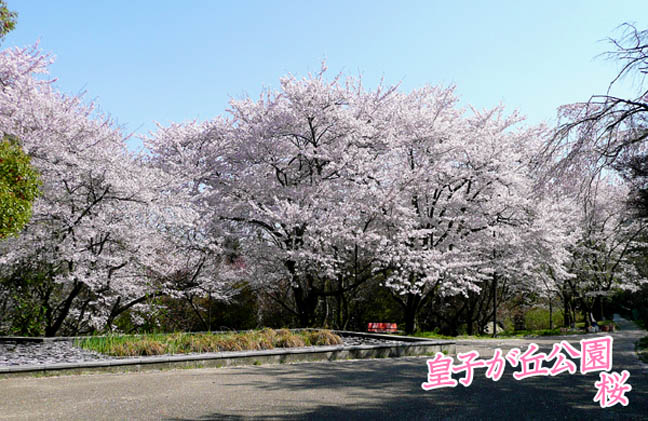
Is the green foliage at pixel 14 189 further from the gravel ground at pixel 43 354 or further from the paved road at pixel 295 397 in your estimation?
the paved road at pixel 295 397

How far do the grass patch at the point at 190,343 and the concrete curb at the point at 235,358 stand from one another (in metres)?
0.82

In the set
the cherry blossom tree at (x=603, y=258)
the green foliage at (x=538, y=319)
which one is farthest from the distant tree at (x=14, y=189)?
the green foliage at (x=538, y=319)

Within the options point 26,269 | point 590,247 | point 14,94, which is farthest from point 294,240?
point 590,247

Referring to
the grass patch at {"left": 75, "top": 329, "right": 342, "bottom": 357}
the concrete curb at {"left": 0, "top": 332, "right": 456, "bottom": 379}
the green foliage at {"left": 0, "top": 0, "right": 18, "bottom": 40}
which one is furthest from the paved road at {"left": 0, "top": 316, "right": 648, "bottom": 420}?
the green foliage at {"left": 0, "top": 0, "right": 18, "bottom": 40}

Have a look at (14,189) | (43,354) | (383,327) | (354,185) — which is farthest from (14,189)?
(383,327)

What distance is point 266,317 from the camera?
23703 millimetres

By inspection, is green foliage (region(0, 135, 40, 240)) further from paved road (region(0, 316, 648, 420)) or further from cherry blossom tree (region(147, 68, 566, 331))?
cherry blossom tree (region(147, 68, 566, 331))

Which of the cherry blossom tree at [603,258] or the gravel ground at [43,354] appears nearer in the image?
the gravel ground at [43,354]

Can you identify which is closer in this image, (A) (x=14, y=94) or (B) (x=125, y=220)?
(A) (x=14, y=94)

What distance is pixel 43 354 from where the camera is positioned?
10.6 m

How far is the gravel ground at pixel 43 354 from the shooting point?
946 cm

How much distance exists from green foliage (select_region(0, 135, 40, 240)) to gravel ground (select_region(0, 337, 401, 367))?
2339mm

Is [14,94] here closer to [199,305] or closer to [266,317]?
[199,305]

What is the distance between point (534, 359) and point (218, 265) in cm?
1216
